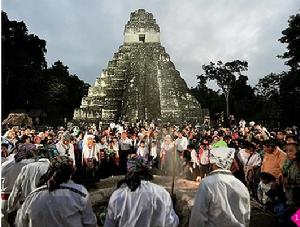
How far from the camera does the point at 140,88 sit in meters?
32.9

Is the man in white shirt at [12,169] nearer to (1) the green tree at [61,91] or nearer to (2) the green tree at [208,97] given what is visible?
(1) the green tree at [61,91]

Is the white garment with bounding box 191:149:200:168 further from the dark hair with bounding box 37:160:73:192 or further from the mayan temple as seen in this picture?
the mayan temple

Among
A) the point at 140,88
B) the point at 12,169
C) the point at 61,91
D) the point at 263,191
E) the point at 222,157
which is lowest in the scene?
the point at 263,191

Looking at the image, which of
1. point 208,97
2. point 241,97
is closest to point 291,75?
point 241,97

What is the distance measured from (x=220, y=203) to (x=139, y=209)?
0.85m

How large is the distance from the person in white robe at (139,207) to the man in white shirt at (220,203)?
0.31 metres

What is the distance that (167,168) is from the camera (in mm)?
14875

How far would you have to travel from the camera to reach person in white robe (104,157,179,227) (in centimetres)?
449

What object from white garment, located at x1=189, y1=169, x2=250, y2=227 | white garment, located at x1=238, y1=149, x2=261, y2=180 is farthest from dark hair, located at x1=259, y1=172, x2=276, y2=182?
white garment, located at x1=189, y1=169, x2=250, y2=227

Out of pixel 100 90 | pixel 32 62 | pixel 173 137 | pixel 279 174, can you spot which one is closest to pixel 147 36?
pixel 100 90

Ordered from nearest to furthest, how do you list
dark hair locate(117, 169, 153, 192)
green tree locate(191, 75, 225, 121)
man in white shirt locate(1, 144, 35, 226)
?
dark hair locate(117, 169, 153, 192), man in white shirt locate(1, 144, 35, 226), green tree locate(191, 75, 225, 121)

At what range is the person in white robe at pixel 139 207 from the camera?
14.7 feet

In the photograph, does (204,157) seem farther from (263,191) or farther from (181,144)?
(263,191)

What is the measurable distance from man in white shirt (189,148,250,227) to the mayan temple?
2485 centimetres
